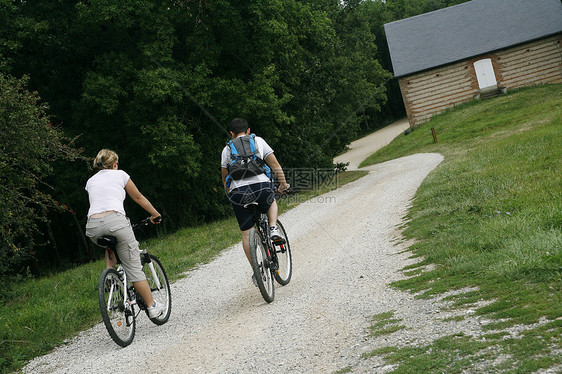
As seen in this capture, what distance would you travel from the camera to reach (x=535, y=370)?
3.24 m

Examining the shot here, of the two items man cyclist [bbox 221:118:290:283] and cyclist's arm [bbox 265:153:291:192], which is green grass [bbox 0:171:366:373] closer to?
man cyclist [bbox 221:118:290:283]

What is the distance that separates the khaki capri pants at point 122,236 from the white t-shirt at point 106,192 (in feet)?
0.35

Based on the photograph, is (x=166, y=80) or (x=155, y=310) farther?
(x=166, y=80)

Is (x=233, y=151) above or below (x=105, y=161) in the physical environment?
below

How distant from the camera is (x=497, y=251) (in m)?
6.16

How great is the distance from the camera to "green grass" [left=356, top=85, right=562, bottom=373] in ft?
12.2

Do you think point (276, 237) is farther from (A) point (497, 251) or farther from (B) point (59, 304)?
(B) point (59, 304)

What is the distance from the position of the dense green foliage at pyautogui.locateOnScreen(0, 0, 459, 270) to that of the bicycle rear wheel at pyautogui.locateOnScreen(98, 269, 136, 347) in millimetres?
13359

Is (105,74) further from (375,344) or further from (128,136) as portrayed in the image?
(375,344)

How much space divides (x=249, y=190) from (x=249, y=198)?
0.10 m

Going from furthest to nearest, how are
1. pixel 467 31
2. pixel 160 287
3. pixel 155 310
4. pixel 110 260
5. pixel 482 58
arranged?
pixel 467 31, pixel 482 58, pixel 160 287, pixel 155 310, pixel 110 260

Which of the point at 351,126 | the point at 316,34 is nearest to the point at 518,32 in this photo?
the point at 351,126

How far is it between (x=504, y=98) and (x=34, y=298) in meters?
35.1

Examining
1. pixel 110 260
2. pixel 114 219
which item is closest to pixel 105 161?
pixel 114 219
